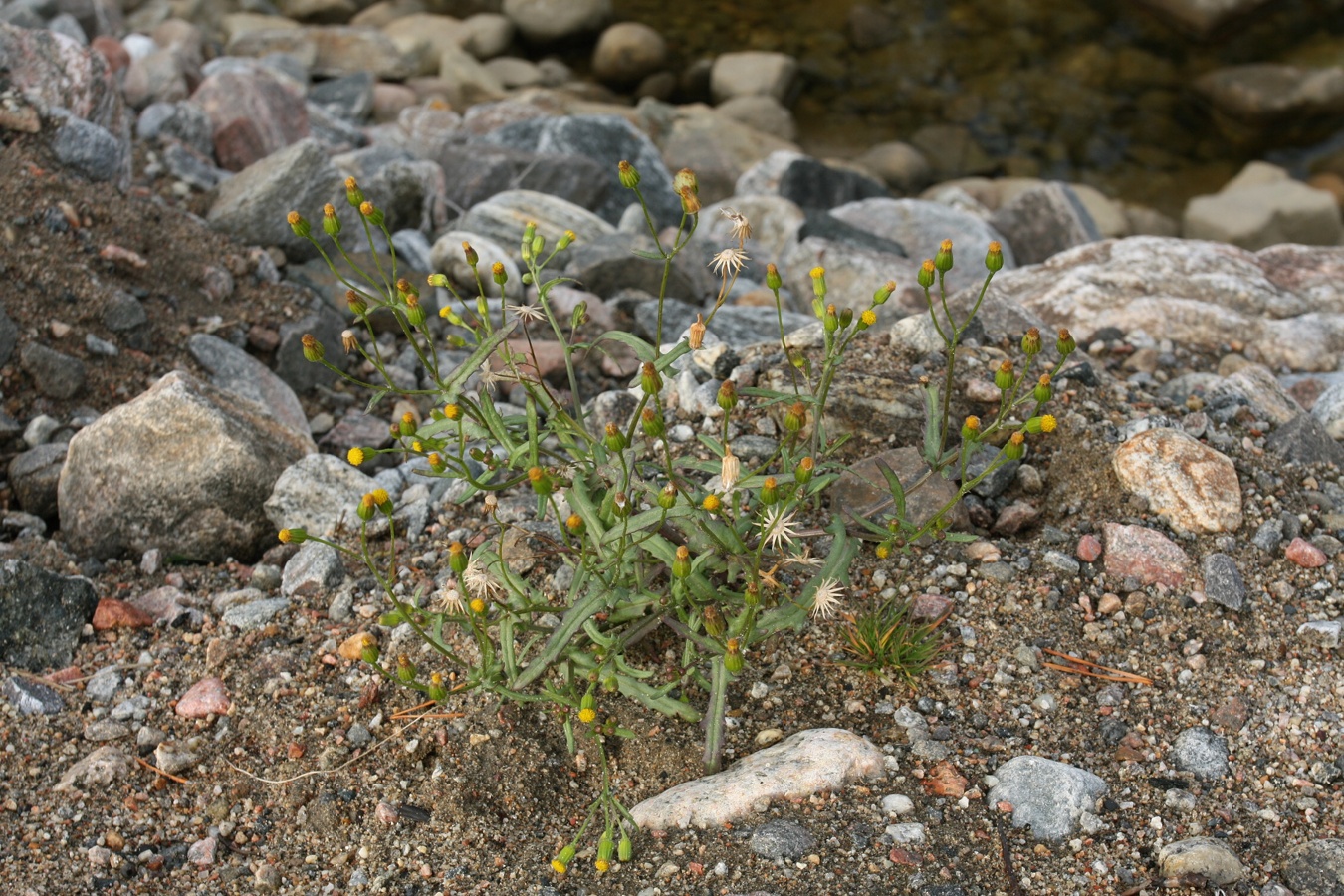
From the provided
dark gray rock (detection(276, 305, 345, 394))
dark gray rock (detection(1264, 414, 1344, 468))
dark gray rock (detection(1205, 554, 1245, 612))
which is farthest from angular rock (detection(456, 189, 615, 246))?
dark gray rock (detection(1205, 554, 1245, 612))

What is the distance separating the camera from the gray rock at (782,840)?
2311 mm

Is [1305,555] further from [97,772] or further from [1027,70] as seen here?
[1027,70]

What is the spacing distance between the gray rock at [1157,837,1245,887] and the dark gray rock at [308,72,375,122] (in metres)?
8.25

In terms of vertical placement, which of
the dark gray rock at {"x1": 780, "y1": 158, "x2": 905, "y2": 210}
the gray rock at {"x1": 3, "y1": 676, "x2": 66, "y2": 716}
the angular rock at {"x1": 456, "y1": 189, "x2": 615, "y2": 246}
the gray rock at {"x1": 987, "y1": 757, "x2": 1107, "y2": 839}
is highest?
the gray rock at {"x1": 987, "y1": 757, "x2": 1107, "y2": 839}

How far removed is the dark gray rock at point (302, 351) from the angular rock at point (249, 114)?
216 centimetres

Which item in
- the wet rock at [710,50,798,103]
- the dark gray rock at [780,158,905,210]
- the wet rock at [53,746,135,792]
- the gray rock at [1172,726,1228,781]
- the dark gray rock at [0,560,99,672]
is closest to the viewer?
the gray rock at [1172,726,1228,781]

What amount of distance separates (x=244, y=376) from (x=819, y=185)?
16.0 ft

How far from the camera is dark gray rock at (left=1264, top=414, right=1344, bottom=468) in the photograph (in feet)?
10.9

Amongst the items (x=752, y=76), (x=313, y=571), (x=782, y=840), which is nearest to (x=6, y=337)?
(x=313, y=571)

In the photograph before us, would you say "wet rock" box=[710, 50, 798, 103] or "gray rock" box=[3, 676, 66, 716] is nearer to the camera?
"gray rock" box=[3, 676, 66, 716]

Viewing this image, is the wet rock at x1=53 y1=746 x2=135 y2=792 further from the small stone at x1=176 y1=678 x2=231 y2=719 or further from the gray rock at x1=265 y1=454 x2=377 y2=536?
the gray rock at x1=265 y1=454 x2=377 y2=536

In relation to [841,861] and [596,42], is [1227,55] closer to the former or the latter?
[596,42]

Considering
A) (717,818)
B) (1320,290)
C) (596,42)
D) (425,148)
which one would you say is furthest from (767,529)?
(596,42)

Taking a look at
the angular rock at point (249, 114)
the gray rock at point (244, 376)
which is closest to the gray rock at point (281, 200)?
the gray rock at point (244, 376)
